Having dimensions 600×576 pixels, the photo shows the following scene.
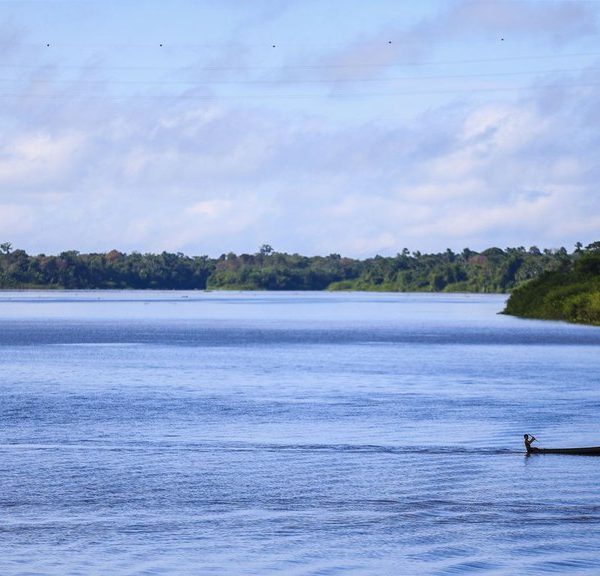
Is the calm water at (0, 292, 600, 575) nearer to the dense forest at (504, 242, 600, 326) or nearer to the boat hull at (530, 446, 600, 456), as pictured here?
the boat hull at (530, 446, 600, 456)

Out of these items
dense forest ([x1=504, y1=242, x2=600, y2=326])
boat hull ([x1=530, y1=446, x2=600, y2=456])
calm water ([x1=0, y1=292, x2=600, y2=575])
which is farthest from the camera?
dense forest ([x1=504, y1=242, x2=600, y2=326])

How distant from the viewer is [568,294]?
168 metres

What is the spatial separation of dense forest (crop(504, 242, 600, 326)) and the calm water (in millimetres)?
74114

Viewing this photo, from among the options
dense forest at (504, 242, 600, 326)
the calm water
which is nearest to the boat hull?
the calm water

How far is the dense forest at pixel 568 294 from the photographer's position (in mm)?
161375


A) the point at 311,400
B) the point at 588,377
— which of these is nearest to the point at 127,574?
the point at 311,400

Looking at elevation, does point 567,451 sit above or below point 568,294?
below

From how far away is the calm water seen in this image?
28.2m

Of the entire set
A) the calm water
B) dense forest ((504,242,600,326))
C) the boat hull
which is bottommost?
the calm water

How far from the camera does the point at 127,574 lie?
26.2 metres

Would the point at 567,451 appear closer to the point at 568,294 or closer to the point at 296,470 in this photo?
the point at 296,470

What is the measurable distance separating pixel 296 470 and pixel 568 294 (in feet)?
439

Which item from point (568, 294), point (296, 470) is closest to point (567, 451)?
point (296, 470)

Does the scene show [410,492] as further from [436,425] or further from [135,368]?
[135,368]
